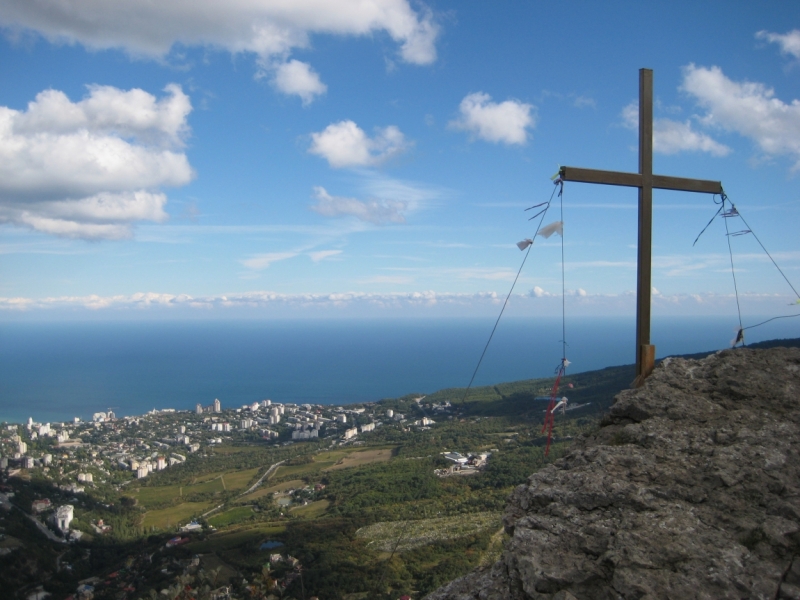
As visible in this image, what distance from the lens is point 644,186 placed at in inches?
178

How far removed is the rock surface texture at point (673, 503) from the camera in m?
2.42

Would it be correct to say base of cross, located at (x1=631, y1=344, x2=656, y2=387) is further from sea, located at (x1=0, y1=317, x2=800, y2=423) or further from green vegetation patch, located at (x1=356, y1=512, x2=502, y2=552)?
sea, located at (x1=0, y1=317, x2=800, y2=423)

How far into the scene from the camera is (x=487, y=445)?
106 feet

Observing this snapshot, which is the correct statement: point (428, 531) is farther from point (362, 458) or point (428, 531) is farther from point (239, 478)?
point (239, 478)

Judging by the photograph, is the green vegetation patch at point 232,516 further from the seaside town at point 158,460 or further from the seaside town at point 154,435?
the seaside town at point 154,435

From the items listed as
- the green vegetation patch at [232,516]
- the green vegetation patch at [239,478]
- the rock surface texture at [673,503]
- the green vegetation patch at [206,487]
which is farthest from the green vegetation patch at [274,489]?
the rock surface texture at [673,503]

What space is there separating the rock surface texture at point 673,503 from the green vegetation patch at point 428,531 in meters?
13.5

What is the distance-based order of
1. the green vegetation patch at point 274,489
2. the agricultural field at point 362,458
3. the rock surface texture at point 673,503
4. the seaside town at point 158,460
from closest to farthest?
the rock surface texture at point 673,503 < the seaside town at point 158,460 < the green vegetation patch at point 274,489 < the agricultural field at point 362,458

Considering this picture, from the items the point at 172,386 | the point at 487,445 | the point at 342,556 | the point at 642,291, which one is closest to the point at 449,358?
the point at 172,386

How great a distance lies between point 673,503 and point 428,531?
16.1 m

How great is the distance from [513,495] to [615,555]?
2.95 ft

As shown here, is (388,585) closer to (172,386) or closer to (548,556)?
(548,556)

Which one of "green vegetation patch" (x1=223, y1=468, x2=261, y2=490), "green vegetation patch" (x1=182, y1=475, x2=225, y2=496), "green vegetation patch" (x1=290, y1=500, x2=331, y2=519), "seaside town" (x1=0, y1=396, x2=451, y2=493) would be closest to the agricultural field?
"green vegetation patch" (x1=223, y1=468, x2=261, y2=490)

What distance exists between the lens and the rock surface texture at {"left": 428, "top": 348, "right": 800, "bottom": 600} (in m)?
2.42
